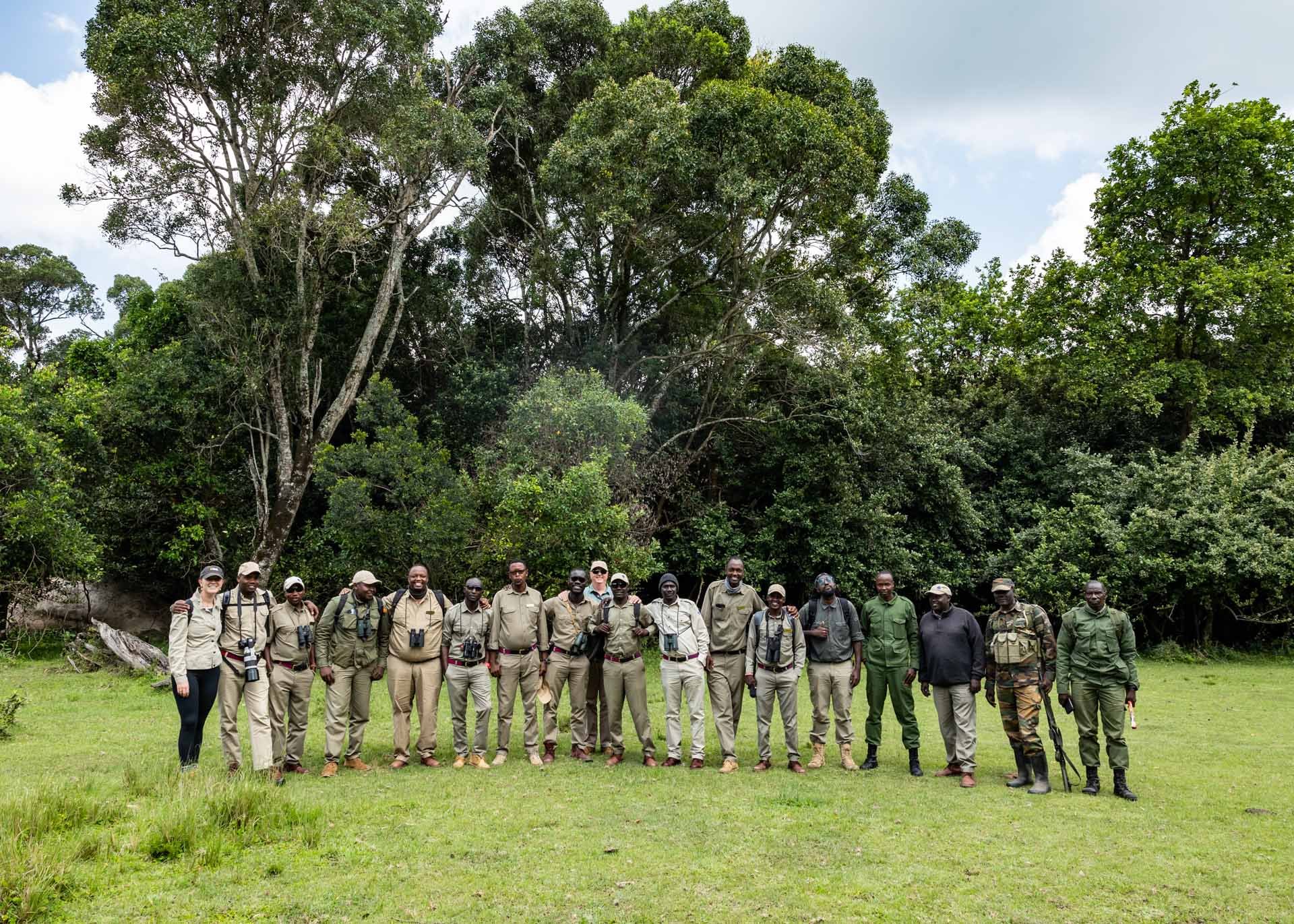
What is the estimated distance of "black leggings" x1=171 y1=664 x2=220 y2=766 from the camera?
8016mm

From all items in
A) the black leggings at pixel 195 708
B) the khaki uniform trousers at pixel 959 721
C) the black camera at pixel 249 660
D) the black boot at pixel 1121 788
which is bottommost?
the black boot at pixel 1121 788

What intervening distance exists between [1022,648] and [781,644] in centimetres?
235

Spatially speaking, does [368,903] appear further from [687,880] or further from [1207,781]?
[1207,781]

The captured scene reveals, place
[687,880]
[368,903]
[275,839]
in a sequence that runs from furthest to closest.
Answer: [275,839]
[687,880]
[368,903]

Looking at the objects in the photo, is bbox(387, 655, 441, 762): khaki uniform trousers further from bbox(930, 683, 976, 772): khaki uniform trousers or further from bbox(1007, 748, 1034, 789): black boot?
bbox(1007, 748, 1034, 789): black boot

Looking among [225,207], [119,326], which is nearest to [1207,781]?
[225,207]

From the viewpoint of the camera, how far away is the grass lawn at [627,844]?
5293mm

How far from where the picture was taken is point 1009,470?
2734 centimetres

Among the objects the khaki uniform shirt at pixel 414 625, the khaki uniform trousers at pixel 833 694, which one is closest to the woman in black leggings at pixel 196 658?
the khaki uniform shirt at pixel 414 625

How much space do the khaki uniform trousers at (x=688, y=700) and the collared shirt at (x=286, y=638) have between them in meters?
3.74

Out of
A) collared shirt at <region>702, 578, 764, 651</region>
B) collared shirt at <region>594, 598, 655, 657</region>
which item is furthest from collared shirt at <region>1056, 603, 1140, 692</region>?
collared shirt at <region>594, 598, 655, 657</region>

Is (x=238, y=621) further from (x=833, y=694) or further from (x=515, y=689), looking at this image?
(x=833, y=694)

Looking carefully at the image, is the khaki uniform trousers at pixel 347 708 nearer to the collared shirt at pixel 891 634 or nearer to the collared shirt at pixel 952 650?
the collared shirt at pixel 891 634

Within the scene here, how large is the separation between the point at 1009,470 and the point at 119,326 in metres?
32.5
